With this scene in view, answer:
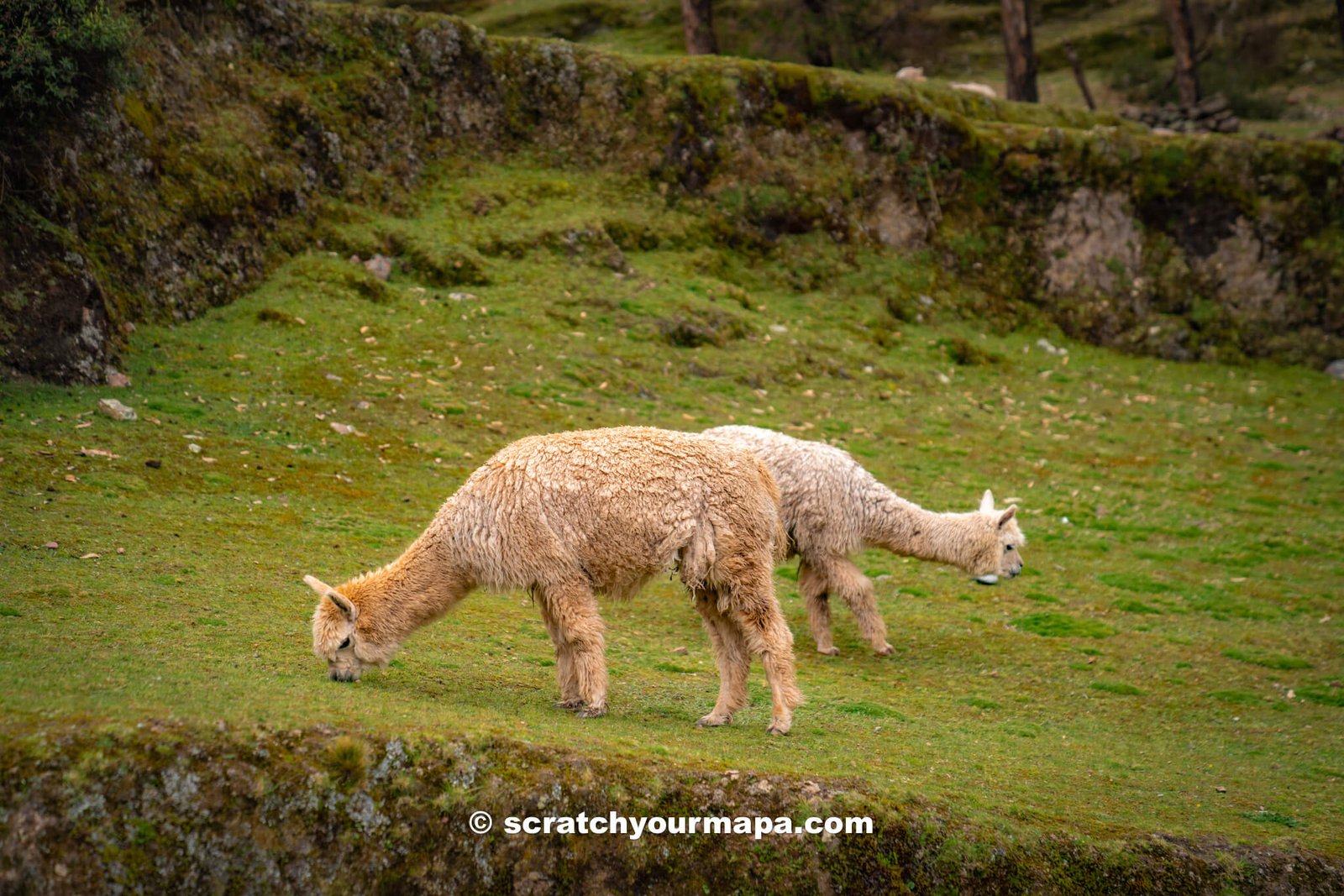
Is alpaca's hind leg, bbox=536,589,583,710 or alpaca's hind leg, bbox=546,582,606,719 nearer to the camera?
alpaca's hind leg, bbox=546,582,606,719

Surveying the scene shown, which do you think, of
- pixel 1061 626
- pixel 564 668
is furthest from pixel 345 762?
pixel 1061 626

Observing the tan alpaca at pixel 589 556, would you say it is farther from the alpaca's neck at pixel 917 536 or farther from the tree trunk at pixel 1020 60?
the tree trunk at pixel 1020 60

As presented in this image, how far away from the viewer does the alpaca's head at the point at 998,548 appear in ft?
49.0

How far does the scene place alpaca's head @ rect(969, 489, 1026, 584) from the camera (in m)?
14.9

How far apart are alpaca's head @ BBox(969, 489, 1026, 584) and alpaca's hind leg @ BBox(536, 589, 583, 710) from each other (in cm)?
684

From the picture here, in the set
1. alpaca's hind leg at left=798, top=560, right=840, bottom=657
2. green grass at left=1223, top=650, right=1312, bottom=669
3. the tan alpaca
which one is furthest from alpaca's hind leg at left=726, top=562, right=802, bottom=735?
green grass at left=1223, top=650, right=1312, bottom=669

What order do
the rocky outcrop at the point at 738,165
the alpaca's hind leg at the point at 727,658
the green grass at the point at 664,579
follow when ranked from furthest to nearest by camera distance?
1. the rocky outcrop at the point at 738,165
2. the alpaca's hind leg at the point at 727,658
3. the green grass at the point at 664,579

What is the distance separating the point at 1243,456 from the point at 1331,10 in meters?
34.7

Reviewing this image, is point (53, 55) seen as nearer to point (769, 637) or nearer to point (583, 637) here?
point (583, 637)

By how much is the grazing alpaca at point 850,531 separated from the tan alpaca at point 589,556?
4.20 metres

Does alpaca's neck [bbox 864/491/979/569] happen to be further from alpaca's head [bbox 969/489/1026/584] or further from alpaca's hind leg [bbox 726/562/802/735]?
alpaca's hind leg [bbox 726/562/802/735]

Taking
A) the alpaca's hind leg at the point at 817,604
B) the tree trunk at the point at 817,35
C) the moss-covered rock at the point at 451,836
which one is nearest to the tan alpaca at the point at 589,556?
the moss-covered rock at the point at 451,836

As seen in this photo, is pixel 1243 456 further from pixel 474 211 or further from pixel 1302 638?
pixel 474 211

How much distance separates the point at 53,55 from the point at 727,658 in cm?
1582
